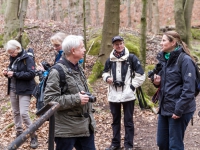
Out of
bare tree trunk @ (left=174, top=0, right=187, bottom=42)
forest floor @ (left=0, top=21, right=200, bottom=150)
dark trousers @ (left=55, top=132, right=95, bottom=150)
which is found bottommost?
forest floor @ (left=0, top=21, right=200, bottom=150)

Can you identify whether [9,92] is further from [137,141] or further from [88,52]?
[88,52]

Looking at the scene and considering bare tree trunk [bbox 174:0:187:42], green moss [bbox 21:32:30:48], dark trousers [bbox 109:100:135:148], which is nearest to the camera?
dark trousers [bbox 109:100:135:148]

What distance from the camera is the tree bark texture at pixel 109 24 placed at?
8688 millimetres

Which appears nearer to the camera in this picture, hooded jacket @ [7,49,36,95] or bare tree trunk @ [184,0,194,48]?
hooded jacket @ [7,49,36,95]

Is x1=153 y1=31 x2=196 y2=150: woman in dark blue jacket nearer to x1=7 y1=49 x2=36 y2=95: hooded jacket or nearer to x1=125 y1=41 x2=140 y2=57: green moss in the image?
x1=7 y1=49 x2=36 y2=95: hooded jacket

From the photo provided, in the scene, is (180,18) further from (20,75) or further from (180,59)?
(180,59)

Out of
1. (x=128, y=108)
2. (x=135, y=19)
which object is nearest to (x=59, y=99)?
(x=128, y=108)

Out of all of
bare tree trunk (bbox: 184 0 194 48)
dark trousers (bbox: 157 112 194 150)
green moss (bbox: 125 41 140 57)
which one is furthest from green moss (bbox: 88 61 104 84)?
bare tree trunk (bbox: 184 0 194 48)

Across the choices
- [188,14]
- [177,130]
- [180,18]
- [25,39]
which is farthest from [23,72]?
[188,14]

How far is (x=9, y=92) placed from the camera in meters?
5.65

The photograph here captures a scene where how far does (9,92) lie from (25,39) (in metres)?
8.02

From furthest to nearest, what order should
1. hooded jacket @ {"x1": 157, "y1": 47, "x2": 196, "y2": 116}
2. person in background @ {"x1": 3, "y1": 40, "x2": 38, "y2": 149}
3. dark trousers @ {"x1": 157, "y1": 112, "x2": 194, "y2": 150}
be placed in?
person in background @ {"x1": 3, "y1": 40, "x2": 38, "y2": 149} → dark trousers @ {"x1": 157, "y1": 112, "x2": 194, "y2": 150} → hooded jacket @ {"x1": 157, "y1": 47, "x2": 196, "y2": 116}

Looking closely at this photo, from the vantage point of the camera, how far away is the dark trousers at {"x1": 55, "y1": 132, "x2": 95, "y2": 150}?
3.36 m

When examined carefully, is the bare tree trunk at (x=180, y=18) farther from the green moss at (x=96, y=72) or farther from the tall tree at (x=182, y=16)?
the green moss at (x=96, y=72)
